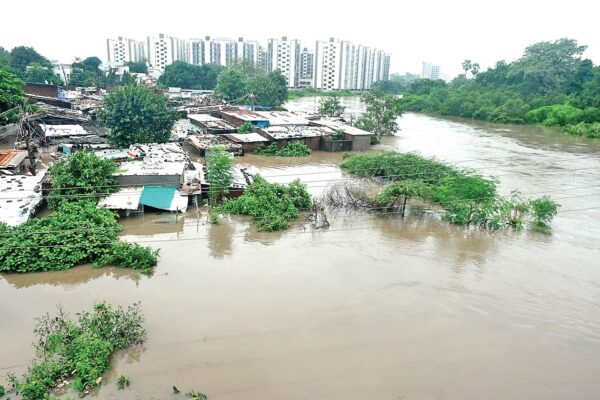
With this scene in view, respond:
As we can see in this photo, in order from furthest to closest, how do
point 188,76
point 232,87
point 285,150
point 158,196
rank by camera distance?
1. point 188,76
2. point 232,87
3. point 285,150
4. point 158,196

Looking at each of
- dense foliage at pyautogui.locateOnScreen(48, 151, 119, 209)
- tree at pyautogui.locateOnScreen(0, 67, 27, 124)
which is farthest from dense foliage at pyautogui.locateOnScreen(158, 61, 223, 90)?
dense foliage at pyautogui.locateOnScreen(48, 151, 119, 209)

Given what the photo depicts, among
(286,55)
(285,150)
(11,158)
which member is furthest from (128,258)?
(286,55)

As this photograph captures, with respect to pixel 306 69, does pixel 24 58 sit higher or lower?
lower

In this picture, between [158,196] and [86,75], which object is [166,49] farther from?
[158,196]

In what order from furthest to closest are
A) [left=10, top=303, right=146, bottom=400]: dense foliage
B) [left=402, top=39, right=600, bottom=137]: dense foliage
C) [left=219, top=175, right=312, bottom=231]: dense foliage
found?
[left=402, top=39, right=600, bottom=137]: dense foliage < [left=219, top=175, right=312, bottom=231]: dense foliage < [left=10, top=303, right=146, bottom=400]: dense foliage

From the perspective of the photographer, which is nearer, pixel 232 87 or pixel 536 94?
pixel 232 87

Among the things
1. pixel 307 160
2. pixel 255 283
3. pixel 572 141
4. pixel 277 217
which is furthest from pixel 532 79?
pixel 255 283

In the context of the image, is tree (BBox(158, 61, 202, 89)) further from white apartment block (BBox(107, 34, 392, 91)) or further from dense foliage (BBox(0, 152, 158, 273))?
dense foliage (BBox(0, 152, 158, 273))
